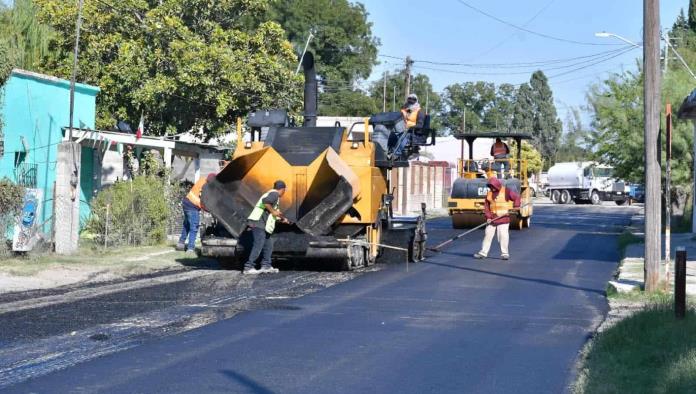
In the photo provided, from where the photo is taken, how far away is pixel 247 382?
8297 millimetres

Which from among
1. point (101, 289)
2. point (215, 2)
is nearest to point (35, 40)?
point (215, 2)

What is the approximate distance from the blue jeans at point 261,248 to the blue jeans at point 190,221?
3.62m

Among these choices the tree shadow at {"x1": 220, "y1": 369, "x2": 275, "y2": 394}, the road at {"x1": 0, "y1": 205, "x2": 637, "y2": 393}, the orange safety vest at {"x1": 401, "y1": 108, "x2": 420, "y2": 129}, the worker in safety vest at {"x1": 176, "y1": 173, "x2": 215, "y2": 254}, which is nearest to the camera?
the tree shadow at {"x1": 220, "y1": 369, "x2": 275, "y2": 394}

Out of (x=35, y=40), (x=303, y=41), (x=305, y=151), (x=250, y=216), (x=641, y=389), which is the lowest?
(x=641, y=389)

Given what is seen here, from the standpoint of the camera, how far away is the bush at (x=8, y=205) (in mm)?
17531

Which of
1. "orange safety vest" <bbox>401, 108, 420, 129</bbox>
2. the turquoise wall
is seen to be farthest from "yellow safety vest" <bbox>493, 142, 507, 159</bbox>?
the turquoise wall

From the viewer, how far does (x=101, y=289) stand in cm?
1476

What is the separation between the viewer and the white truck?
66.2m

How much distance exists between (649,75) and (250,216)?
21.5 ft

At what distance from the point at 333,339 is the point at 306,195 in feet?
24.9

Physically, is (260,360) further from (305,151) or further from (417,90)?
(417,90)

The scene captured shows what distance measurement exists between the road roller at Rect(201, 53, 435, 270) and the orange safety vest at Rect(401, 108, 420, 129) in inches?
57.8

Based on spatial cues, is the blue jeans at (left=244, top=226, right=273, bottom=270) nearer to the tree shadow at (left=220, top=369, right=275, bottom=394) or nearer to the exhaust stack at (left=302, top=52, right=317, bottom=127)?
the exhaust stack at (left=302, top=52, right=317, bottom=127)

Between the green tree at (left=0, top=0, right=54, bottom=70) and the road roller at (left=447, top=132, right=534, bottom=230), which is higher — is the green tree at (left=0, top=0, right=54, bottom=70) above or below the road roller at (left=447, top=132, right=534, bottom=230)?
above
